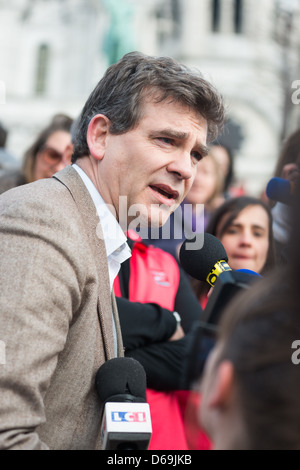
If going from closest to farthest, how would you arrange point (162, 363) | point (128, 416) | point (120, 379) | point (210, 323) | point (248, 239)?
point (210, 323), point (128, 416), point (120, 379), point (162, 363), point (248, 239)

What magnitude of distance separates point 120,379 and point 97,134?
2.63ft

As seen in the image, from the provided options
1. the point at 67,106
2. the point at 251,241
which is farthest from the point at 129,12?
the point at 251,241

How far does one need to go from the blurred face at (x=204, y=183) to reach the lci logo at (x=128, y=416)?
280 cm

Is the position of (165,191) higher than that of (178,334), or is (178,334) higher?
A: (165,191)

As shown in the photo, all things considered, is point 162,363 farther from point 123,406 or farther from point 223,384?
point 223,384

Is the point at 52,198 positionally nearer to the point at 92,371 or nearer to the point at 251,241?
the point at 92,371

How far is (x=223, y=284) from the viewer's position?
1107mm

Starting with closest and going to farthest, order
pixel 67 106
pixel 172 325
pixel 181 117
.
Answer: pixel 181 117, pixel 172 325, pixel 67 106

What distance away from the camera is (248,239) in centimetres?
311

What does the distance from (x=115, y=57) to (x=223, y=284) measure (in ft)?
89.3

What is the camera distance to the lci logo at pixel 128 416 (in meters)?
1.35

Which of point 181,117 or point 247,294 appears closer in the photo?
point 247,294

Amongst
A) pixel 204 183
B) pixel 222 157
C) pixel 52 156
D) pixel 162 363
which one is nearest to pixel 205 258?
pixel 162 363

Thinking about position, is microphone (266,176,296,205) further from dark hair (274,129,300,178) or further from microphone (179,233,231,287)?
dark hair (274,129,300,178)
